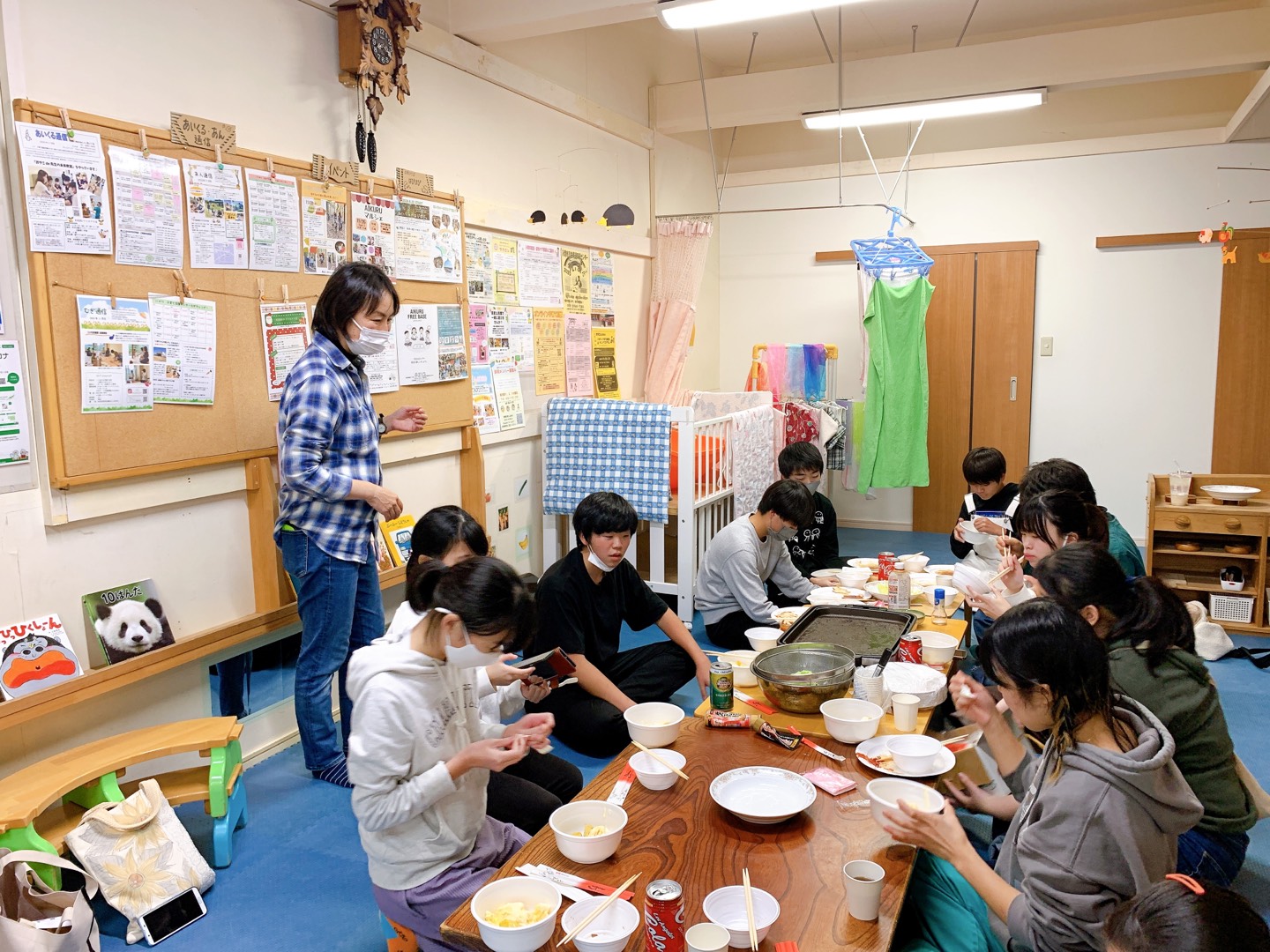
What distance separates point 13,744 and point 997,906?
8.19 feet

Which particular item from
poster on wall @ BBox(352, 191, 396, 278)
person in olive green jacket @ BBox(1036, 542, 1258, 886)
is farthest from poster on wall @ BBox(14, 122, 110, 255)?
person in olive green jacket @ BBox(1036, 542, 1258, 886)

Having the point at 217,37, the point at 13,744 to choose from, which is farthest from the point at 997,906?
the point at 217,37

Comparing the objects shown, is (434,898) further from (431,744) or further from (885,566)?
(885,566)

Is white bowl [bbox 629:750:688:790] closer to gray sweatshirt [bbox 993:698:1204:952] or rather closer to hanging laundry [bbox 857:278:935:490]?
gray sweatshirt [bbox 993:698:1204:952]

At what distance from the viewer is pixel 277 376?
→ 3129mm

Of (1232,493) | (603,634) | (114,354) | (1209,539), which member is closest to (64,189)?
(114,354)

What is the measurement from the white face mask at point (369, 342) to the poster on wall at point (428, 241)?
0.81 meters

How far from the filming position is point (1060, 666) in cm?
150

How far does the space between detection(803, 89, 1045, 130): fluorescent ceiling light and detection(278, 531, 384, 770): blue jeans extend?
4.20 meters

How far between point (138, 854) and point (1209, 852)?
8.54ft

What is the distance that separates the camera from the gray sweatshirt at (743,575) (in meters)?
3.76

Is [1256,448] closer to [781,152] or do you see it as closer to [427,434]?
[781,152]

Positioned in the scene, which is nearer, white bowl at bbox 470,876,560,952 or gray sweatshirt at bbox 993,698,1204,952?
white bowl at bbox 470,876,560,952

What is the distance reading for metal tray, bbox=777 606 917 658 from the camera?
8.79 feet
